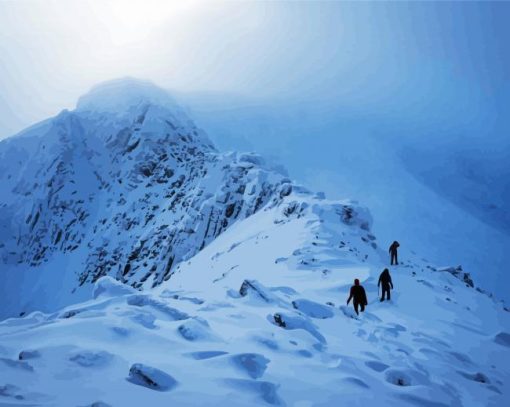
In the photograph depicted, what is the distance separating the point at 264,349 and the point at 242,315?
2728 mm

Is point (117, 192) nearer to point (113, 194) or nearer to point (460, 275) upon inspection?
point (113, 194)

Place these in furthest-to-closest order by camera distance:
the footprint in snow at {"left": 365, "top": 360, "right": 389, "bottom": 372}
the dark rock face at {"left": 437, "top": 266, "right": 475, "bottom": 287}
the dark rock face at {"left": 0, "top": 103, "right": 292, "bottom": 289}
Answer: the dark rock face at {"left": 0, "top": 103, "right": 292, "bottom": 289}
the dark rock face at {"left": 437, "top": 266, "right": 475, "bottom": 287}
the footprint in snow at {"left": 365, "top": 360, "right": 389, "bottom": 372}

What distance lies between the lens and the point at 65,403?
5160mm

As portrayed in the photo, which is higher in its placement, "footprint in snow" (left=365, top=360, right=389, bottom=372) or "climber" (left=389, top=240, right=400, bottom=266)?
"climber" (left=389, top=240, right=400, bottom=266)

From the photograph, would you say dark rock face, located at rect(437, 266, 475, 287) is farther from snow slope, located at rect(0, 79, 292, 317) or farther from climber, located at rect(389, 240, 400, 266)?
snow slope, located at rect(0, 79, 292, 317)

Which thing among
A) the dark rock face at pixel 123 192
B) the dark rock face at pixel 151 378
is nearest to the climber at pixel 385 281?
the dark rock face at pixel 151 378

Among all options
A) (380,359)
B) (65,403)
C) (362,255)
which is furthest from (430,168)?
(65,403)

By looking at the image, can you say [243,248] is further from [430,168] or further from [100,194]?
[430,168]

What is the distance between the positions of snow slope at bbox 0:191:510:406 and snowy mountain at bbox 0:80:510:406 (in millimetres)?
38

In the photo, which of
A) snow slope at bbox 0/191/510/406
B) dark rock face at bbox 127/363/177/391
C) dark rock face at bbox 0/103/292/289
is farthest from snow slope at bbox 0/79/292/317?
dark rock face at bbox 127/363/177/391

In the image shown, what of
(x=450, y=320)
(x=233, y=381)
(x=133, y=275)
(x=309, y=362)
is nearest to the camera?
(x=233, y=381)

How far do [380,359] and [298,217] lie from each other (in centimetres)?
1808

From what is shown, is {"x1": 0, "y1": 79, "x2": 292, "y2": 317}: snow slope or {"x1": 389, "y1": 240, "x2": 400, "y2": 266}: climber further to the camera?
{"x1": 0, "y1": 79, "x2": 292, "y2": 317}: snow slope

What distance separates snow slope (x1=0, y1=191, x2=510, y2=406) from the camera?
602 centimetres
